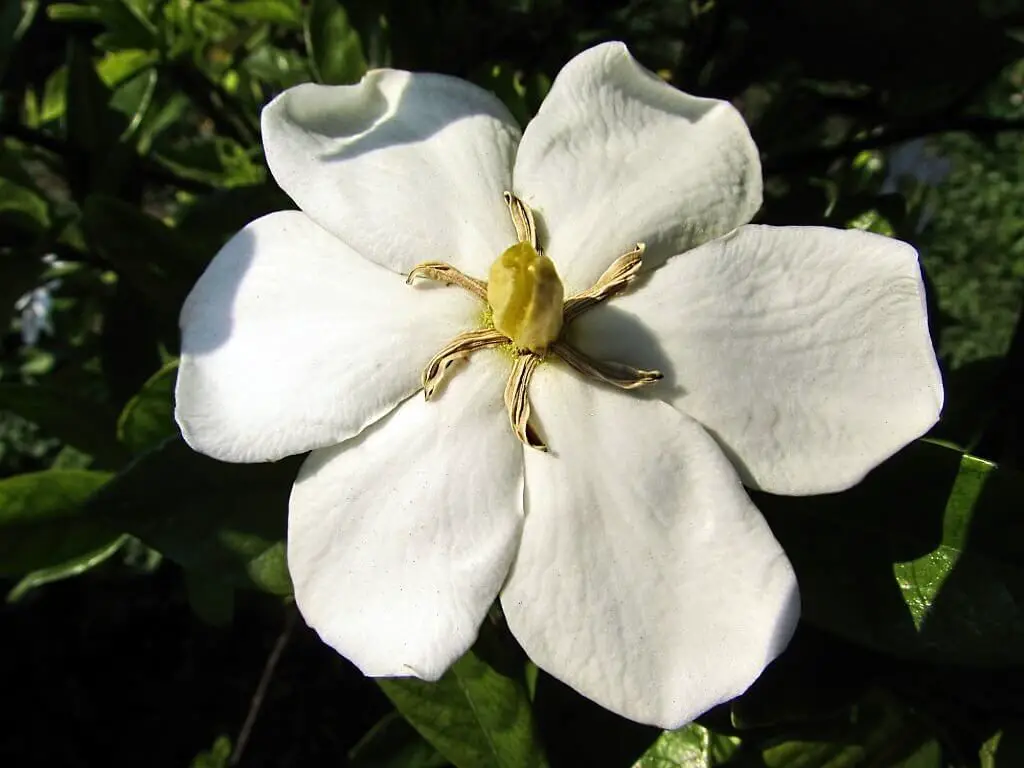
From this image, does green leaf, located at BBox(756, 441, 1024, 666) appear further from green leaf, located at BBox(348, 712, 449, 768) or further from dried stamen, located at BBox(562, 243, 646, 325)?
green leaf, located at BBox(348, 712, 449, 768)

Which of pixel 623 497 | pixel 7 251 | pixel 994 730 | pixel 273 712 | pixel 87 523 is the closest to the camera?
pixel 623 497

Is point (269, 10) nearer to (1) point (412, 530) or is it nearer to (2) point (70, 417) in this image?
(2) point (70, 417)

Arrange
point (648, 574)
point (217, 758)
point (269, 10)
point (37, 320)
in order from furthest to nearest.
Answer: point (37, 320) → point (217, 758) → point (269, 10) → point (648, 574)

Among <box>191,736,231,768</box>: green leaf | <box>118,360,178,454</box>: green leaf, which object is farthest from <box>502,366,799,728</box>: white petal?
<box>191,736,231,768</box>: green leaf

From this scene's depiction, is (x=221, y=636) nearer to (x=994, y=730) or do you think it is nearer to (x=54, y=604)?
(x=54, y=604)

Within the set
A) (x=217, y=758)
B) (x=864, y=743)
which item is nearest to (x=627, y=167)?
(x=864, y=743)

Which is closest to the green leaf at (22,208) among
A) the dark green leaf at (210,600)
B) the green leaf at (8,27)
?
the green leaf at (8,27)

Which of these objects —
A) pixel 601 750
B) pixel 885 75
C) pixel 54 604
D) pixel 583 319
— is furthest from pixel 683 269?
pixel 54 604
